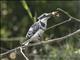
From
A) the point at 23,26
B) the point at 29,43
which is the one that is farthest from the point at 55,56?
the point at 23,26

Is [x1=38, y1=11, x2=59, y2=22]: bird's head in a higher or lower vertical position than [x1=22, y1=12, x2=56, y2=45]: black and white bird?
higher

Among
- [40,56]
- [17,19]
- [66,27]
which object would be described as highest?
[66,27]

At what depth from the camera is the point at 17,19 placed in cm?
309

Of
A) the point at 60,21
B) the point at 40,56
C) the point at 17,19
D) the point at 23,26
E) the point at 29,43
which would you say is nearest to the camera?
the point at 29,43

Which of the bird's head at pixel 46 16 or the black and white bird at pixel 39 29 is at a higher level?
the bird's head at pixel 46 16

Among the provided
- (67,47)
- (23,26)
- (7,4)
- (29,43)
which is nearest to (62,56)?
(67,47)

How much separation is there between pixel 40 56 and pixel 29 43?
11.1 inches

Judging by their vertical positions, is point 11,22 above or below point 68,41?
below

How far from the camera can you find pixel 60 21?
Result: 43.1 inches

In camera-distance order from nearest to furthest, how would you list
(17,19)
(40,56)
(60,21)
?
(60,21)
(40,56)
(17,19)

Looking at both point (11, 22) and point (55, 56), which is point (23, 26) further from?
point (55, 56)

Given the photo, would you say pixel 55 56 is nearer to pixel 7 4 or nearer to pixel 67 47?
pixel 67 47

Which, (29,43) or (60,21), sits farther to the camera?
(60,21)

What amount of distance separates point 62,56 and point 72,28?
88 millimetres
